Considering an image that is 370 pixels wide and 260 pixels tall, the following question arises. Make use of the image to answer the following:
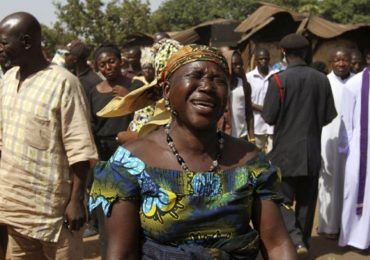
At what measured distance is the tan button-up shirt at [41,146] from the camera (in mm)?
3473

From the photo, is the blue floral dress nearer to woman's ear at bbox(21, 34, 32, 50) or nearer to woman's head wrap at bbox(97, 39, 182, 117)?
woman's head wrap at bbox(97, 39, 182, 117)

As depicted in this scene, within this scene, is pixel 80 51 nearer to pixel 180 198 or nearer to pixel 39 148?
pixel 39 148

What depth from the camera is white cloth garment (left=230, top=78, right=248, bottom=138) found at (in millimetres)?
6562

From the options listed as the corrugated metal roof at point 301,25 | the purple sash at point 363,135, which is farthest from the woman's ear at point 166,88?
the corrugated metal roof at point 301,25

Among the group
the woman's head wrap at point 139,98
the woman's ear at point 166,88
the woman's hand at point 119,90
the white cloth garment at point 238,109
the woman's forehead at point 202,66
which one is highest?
the woman's forehead at point 202,66

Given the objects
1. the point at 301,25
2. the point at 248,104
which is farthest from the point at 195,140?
the point at 301,25

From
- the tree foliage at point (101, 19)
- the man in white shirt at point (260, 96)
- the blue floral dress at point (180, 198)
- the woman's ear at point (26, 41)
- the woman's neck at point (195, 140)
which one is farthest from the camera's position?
the tree foliage at point (101, 19)

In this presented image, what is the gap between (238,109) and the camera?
6613 millimetres

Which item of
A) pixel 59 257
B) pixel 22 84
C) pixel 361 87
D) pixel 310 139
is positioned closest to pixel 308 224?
pixel 310 139

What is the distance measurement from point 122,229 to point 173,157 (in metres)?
0.31

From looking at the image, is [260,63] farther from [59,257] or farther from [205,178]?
[205,178]

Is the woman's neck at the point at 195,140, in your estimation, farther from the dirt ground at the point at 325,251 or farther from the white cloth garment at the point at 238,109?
the white cloth garment at the point at 238,109

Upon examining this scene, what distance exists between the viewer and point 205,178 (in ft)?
7.10

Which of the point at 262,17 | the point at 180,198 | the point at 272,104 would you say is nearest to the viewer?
the point at 180,198
